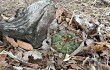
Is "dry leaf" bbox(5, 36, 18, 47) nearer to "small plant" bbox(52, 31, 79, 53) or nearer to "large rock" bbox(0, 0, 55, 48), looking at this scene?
"large rock" bbox(0, 0, 55, 48)

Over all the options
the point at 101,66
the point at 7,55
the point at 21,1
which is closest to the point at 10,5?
the point at 21,1

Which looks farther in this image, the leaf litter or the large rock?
the large rock

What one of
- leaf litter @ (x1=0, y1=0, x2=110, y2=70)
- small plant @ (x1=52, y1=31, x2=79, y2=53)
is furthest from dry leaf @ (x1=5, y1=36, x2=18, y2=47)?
small plant @ (x1=52, y1=31, x2=79, y2=53)

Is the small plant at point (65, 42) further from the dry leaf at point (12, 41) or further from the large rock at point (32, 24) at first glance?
the dry leaf at point (12, 41)

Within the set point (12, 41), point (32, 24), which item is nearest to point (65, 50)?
point (32, 24)

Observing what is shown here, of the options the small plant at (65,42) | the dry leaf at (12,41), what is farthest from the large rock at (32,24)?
the small plant at (65,42)
